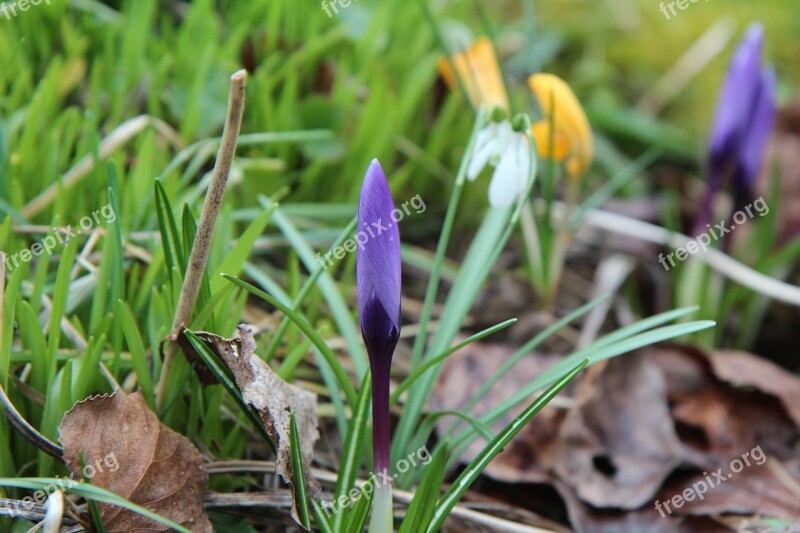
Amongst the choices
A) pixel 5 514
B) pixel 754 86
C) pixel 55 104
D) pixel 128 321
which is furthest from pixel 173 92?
pixel 754 86

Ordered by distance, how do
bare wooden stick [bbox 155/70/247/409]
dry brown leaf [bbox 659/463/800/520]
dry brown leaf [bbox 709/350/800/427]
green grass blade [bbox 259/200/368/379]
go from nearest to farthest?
1. bare wooden stick [bbox 155/70/247/409]
2. green grass blade [bbox 259/200/368/379]
3. dry brown leaf [bbox 659/463/800/520]
4. dry brown leaf [bbox 709/350/800/427]

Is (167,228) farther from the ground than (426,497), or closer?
farther from the ground

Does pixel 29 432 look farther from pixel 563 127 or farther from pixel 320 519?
pixel 563 127

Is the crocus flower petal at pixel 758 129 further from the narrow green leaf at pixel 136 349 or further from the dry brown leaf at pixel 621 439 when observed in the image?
the narrow green leaf at pixel 136 349

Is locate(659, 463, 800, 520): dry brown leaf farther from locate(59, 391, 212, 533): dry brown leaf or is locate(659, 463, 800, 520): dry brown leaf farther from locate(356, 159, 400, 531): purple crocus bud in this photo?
locate(59, 391, 212, 533): dry brown leaf

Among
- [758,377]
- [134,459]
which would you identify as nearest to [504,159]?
[134,459]

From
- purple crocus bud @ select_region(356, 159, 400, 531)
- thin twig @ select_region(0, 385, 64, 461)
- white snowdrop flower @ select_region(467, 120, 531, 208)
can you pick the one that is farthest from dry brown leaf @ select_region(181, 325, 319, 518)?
white snowdrop flower @ select_region(467, 120, 531, 208)
